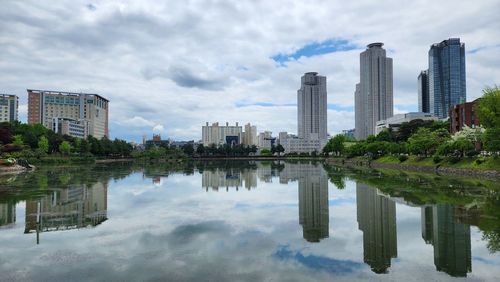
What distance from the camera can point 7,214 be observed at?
17.1m

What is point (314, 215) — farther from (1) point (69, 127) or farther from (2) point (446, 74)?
(2) point (446, 74)

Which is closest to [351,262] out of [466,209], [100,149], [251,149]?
[466,209]

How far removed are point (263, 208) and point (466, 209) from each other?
32.8 ft

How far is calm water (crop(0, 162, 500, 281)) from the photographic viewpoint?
9.34 metres

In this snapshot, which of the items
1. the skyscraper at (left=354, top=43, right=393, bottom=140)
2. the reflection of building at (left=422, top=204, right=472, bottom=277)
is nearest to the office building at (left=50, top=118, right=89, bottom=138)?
the skyscraper at (left=354, top=43, right=393, bottom=140)

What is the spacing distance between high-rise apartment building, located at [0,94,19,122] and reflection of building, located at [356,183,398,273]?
17436cm

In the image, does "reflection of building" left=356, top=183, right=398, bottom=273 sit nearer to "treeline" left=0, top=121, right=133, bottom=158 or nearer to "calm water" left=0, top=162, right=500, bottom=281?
"calm water" left=0, top=162, right=500, bottom=281

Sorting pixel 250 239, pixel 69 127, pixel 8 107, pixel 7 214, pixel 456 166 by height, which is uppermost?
pixel 8 107

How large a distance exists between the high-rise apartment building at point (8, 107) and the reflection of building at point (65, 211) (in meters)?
161

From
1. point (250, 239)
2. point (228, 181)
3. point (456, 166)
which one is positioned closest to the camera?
point (250, 239)

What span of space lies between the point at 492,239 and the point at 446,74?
7237 inches

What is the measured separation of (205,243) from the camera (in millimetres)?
12156

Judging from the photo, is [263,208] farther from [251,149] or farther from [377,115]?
[377,115]

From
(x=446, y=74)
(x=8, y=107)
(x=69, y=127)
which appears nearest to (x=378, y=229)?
(x=69, y=127)
